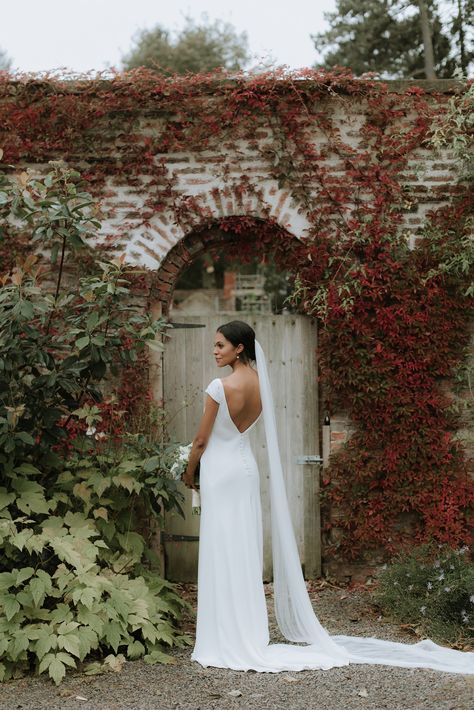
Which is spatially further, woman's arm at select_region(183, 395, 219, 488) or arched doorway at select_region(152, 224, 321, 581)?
arched doorway at select_region(152, 224, 321, 581)

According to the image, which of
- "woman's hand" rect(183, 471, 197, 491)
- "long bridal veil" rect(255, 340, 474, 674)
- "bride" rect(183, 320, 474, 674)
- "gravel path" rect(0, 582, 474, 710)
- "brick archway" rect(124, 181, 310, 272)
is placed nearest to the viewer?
"gravel path" rect(0, 582, 474, 710)

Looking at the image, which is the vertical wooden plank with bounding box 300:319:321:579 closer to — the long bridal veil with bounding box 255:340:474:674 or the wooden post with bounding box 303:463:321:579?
the wooden post with bounding box 303:463:321:579

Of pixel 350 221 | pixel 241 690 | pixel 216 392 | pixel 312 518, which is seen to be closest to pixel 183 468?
pixel 216 392

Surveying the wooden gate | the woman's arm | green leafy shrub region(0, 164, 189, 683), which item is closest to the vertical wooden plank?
the wooden gate

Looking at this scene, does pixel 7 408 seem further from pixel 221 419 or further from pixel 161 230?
pixel 161 230

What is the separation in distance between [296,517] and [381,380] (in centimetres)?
133

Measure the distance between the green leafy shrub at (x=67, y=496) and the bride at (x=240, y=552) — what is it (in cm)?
38

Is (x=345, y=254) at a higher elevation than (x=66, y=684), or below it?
higher

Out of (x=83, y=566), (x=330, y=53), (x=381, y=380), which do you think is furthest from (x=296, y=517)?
(x=330, y=53)

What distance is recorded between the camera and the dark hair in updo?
16.5 feet

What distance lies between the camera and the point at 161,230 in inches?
268

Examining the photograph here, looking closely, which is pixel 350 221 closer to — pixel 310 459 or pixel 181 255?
pixel 181 255

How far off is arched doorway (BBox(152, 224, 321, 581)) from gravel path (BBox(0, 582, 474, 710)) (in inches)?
77.8

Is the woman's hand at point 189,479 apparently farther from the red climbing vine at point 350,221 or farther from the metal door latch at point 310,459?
the metal door latch at point 310,459
